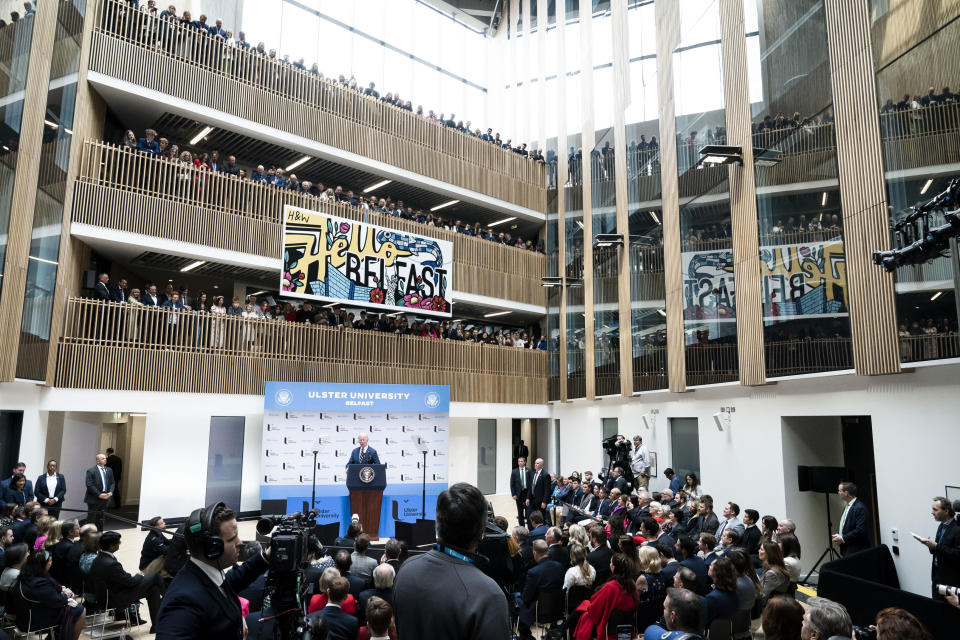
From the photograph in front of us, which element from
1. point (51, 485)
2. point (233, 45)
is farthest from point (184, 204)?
point (51, 485)

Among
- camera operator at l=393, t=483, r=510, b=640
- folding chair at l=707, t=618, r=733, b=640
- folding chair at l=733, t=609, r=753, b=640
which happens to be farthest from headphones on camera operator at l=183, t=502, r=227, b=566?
folding chair at l=733, t=609, r=753, b=640

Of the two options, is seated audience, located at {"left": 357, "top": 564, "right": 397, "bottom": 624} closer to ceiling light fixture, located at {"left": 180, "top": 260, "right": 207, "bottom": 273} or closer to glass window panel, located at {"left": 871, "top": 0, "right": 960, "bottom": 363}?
glass window panel, located at {"left": 871, "top": 0, "right": 960, "bottom": 363}

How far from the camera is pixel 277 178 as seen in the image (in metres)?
17.6

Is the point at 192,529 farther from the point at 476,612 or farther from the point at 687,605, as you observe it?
the point at 687,605

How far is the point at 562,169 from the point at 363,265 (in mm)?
8730

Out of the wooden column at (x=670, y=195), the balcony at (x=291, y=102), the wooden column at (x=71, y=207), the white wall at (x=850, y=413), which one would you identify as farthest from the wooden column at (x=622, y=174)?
the wooden column at (x=71, y=207)

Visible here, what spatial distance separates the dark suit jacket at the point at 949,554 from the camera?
259 inches

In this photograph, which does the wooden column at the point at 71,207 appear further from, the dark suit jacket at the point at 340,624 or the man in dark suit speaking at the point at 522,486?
the dark suit jacket at the point at 340,624

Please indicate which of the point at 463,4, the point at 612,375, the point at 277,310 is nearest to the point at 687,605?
the point at 612,375

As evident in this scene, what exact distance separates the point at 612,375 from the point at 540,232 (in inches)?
333

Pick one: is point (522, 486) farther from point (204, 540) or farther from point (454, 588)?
point (454, 588)

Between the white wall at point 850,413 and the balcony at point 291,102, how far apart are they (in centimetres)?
997

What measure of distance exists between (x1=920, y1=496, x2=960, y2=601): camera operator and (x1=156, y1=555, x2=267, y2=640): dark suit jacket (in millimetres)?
6712

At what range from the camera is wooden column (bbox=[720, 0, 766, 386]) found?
1170 centimetres
